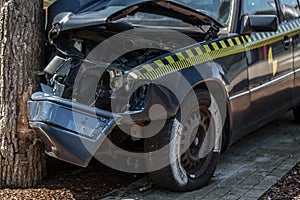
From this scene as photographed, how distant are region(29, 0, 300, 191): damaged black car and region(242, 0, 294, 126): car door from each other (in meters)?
0.02

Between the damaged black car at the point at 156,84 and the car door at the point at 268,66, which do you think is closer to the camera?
the damaged black car at the point at 156,84

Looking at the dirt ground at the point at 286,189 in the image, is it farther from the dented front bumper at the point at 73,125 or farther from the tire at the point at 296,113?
the tire at the point at 296,113

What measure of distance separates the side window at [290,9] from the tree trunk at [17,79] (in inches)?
110

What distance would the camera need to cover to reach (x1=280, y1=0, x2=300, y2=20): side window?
6245 mm

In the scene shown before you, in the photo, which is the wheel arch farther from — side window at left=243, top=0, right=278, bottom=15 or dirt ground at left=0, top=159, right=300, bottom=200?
side window at left=243, top=0, right=278, bottom=15

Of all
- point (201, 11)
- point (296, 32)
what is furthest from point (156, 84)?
point (296, 32)

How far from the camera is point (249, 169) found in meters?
5.45

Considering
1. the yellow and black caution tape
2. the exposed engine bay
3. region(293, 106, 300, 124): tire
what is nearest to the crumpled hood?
the exposed engine bay

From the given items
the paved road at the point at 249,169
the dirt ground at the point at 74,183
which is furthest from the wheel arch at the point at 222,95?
the dirt ground at the point at 74,183

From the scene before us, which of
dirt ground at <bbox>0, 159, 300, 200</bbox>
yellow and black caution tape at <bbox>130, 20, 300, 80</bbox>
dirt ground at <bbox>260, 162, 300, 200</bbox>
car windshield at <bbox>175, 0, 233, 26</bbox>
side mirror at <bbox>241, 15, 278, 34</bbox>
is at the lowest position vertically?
dirt ground at <bbox>260, 162, 300, 200</bbox>

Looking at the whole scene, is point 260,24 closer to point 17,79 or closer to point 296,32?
point 296,32

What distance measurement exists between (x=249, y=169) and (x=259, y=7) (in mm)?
1662

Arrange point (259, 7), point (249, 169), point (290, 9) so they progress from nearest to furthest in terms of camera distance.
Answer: point (249, 169), point (259, 7), point (290, 9)

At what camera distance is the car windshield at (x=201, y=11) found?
5.47m
